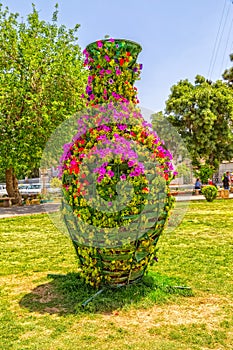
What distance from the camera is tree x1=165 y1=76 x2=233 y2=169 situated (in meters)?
24.4

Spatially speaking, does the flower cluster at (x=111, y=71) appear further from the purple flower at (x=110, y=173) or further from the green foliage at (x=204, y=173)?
the green foliage at (x=204, y=173)

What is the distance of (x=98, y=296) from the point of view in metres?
4.60

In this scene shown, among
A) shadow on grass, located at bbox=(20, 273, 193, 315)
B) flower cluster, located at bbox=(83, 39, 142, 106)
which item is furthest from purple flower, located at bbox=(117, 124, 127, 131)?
shadow on grass, located at bbox=(20, 273, 193, 315)

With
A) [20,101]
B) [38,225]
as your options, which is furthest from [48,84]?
[38,225]

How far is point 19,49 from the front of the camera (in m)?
16.9

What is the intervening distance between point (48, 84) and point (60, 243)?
32.3 ft

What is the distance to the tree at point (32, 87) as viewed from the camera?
15.8m

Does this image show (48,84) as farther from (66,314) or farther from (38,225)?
(66,314)

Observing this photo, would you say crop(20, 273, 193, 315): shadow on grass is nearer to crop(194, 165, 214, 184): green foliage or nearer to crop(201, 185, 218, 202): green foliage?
crop(201, 185, 218, 202): green foliage

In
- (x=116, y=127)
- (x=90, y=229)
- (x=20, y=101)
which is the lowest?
(x=90, y=229)

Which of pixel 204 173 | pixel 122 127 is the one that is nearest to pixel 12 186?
pixel 204 173

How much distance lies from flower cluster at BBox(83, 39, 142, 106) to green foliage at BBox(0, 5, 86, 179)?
1099cm

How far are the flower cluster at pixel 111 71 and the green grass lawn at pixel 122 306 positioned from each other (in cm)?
238

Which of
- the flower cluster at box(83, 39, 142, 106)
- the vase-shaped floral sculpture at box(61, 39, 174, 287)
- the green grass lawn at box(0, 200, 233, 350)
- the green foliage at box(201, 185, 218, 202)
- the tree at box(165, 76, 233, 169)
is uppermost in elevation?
the tree at box(165, 76, 233, 169)
